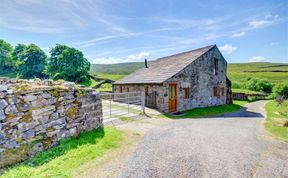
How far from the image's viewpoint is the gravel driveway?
15.2ft

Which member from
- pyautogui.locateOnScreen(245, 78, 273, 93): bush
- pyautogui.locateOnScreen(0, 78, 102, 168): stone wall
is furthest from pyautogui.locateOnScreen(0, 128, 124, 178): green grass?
pyautogui.locateOnScreen(245, 78, 273, 93): bush

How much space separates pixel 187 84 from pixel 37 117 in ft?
42.2

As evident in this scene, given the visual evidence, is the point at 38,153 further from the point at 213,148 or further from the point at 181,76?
the point at 181,76

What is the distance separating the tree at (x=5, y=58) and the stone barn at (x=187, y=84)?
172 ft

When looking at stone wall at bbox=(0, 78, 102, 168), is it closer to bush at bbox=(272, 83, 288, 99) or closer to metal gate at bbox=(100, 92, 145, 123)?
metal gate at bbox=(100, 92, 145, 123)

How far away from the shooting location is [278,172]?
477 cm

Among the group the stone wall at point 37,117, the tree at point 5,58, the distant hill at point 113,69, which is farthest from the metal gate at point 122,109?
the tree at point 5,58

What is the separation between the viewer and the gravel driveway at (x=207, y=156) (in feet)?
15.2

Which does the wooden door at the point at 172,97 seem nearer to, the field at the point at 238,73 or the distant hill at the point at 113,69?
the field at the point at 238,73

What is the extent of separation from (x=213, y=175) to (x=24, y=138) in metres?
5.37

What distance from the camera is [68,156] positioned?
525cm

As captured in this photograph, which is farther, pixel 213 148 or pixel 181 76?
pixel 181 76

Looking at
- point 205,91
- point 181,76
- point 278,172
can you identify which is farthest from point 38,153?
point 205,91

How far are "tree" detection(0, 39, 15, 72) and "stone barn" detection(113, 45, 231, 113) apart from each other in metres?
52.6
